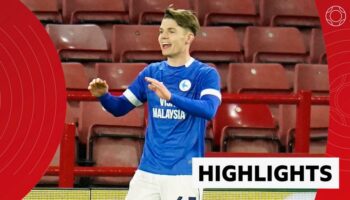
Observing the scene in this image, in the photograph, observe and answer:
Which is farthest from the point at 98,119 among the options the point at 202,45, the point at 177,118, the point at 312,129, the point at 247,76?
the point at 177,118

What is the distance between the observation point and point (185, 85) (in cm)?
424

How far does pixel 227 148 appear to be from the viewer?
245 inches

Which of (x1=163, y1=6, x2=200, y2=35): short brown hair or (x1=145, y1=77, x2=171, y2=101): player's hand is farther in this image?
(x1=163, y1=6, x2=200, y2=35): short brown hair

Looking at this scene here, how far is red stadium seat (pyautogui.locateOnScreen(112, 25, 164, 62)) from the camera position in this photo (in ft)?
23.3

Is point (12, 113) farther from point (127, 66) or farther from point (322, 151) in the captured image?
point (322, 151)

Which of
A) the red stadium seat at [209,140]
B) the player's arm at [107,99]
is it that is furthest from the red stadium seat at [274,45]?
the player's arm at [107,99]

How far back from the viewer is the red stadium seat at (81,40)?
714 centimetres

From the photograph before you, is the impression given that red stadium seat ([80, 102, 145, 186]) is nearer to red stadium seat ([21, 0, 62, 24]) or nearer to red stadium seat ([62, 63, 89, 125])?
red stadium seat ([62, 63, 89, 125])

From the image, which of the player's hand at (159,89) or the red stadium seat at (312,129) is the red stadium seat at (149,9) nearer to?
the red stadium seat at (312,129)

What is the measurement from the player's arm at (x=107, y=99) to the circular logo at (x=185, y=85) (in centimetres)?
27

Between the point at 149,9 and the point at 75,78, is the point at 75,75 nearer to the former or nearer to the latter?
the point at 75,78

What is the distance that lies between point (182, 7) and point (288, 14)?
98 cm

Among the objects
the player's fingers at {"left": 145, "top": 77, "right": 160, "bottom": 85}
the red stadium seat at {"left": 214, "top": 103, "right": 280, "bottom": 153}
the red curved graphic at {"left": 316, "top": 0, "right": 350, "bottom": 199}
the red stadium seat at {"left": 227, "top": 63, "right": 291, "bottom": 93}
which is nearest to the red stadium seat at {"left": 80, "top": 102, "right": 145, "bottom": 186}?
the red stadium seat at {"left": 214, "top": 103, "right": 280, "bottom": 153}

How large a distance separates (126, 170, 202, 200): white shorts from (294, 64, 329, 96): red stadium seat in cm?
287
